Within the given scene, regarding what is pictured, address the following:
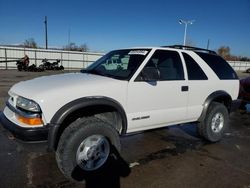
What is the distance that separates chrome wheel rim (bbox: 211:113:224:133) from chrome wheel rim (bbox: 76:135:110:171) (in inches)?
104

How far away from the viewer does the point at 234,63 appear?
55031mm

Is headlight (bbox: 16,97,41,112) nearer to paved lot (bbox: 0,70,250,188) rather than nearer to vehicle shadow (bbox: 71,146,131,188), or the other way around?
paved lot (bbox: 0,70,250,188)

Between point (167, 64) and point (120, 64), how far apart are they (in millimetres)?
872

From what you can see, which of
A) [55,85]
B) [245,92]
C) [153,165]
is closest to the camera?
[55,85]

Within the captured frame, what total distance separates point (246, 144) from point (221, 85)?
1434mm

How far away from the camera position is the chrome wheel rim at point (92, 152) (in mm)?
3443

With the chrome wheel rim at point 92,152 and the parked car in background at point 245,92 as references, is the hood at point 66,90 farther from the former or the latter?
the parked car in background at point 245,92

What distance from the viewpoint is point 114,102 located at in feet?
11.6

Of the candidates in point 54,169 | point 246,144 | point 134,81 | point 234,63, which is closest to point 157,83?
point 134,81

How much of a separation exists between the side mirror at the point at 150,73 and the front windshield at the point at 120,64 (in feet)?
0.52

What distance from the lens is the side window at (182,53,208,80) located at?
4633 mm

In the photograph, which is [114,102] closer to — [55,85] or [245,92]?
[55,85]

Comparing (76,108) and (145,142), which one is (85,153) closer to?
(76,108)

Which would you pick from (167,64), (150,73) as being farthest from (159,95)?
(167,64)
